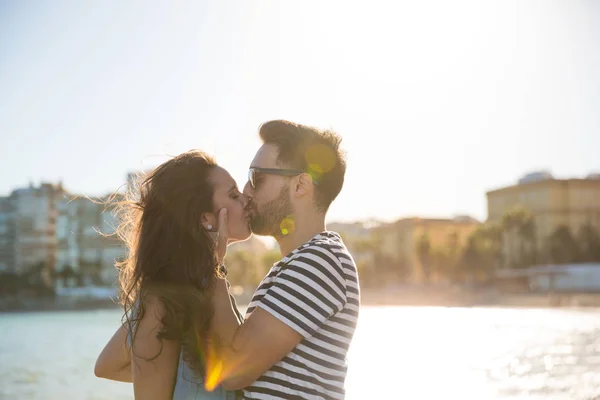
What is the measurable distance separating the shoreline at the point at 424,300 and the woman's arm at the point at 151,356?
162ft

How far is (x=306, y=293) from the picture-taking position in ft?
6.81

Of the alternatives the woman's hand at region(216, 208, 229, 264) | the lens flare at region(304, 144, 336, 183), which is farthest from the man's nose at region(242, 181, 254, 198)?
the lens flare at region(304, 144, 336, 183)

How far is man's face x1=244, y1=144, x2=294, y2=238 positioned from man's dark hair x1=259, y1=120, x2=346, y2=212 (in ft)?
0.13

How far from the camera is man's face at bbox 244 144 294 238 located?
2385mm

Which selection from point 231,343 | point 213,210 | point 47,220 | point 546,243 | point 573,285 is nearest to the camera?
point 231,343

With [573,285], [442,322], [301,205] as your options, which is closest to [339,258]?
[301,205]

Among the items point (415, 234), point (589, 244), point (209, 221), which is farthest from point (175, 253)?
point (415, 234)

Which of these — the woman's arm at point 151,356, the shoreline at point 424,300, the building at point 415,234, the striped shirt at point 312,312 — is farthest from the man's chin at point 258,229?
the building at point 415,234

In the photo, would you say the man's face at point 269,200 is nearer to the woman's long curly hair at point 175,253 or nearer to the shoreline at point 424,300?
the woman's long curly hair at point 175,253

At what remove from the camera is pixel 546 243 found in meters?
63.5

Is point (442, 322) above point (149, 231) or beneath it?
beneath

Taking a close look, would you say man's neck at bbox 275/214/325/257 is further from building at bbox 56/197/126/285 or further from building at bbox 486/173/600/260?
building at bbox 56/197/126/285

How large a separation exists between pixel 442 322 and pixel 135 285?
38.7 m

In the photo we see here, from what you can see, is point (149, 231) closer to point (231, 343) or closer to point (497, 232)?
point (231, 343)
